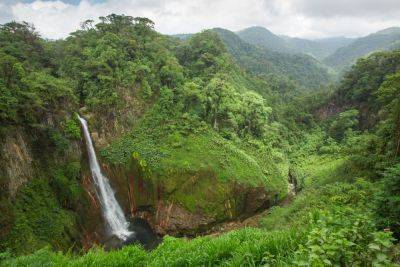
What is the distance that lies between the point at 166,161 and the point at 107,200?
15.2 feet

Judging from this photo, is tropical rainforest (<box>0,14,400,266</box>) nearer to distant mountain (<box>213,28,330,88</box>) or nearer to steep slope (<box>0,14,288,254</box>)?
steep slope (<box>0,14,288,254</box>)

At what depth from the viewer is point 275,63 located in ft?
336

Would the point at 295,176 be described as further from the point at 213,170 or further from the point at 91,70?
the point at 91,70

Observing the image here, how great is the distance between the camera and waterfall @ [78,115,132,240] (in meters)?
19.1

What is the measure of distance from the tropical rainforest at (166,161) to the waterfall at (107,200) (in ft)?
1.67

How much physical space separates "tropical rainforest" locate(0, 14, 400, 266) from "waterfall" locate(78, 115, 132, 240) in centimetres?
51

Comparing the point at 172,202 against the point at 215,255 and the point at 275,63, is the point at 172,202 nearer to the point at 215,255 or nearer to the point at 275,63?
the point at 215,255

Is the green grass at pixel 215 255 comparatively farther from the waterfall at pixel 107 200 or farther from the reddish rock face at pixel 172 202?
the reddish rock face at pixel 172 202

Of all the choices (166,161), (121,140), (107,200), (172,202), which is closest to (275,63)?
(121,140)

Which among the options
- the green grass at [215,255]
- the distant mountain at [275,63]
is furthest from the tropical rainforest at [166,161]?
the distant mountain at [275,63]

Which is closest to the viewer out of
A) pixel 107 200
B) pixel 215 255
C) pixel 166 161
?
pixel 215 255

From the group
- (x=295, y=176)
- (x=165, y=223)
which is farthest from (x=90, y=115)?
(x=295, y=176)

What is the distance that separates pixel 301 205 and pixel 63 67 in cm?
2066

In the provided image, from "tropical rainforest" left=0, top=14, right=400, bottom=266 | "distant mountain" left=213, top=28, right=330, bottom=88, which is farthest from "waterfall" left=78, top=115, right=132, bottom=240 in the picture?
"distant mountain" left=213, top=28, right=330, bottom=88
